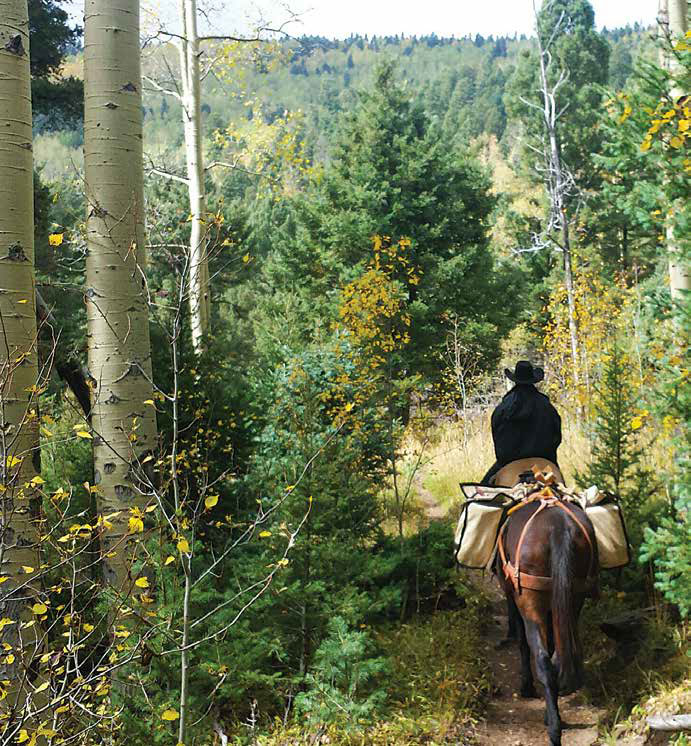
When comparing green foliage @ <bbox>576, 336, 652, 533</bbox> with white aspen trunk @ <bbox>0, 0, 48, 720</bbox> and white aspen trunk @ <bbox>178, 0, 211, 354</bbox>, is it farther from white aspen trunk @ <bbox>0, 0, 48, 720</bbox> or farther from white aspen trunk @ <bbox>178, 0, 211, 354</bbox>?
white aspen trunk @ <bbox>178, 0, 211, 354</bbox>

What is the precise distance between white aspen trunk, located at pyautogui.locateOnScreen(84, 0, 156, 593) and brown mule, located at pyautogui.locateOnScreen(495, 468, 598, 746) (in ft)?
8.67

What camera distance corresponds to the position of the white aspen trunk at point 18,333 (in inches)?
120

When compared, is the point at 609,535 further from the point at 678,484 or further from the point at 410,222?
the point at 410,222

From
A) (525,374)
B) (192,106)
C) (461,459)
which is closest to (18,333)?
(525,374)

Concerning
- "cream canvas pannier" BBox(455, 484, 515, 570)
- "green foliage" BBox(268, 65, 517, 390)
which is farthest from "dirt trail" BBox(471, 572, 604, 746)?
"green foliage" BBox(268, 65, 517, 390)

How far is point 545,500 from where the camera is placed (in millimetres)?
4934

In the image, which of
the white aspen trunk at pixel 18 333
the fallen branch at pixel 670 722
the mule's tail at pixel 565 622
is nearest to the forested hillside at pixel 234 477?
the white aspen trunk at pixel 18 333

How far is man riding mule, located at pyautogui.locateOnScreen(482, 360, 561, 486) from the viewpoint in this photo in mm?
6164

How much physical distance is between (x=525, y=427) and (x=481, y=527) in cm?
129

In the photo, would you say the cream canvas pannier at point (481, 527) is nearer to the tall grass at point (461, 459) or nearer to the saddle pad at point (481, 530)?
the saddle pad at point (481, 530)

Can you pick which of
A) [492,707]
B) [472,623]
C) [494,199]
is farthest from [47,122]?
[494,199]

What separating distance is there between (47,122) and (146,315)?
8431 millimetres

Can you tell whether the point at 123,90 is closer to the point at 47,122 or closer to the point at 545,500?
the point at 545,500

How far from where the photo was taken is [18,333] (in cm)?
314
